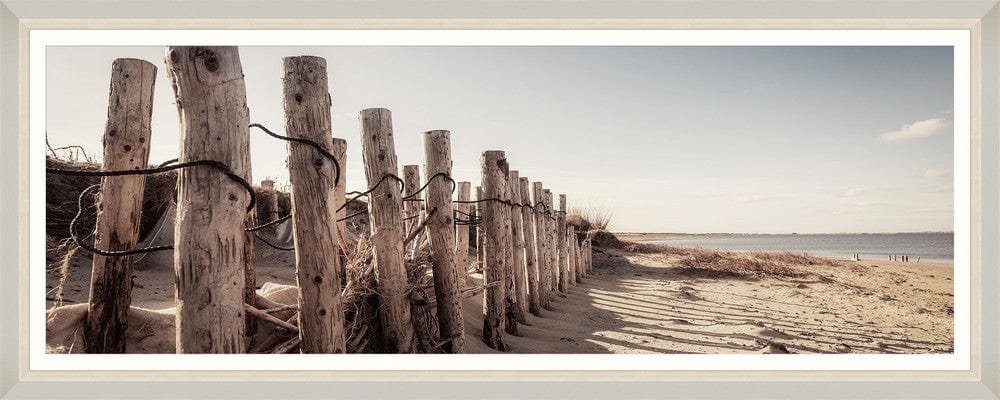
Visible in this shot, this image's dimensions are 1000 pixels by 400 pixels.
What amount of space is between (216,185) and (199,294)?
0.43 m

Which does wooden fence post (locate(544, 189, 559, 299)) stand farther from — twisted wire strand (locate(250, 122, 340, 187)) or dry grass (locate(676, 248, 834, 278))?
twisted wire strand (locate(250, 122, 340, 187))

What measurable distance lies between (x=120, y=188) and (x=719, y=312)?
7430 millimetres

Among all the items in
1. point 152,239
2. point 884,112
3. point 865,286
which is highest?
point 884,112

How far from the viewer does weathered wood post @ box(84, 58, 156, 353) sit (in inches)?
129

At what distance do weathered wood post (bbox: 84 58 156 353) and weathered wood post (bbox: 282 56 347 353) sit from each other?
123 cm

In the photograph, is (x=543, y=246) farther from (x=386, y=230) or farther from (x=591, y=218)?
(x=591, y=218)

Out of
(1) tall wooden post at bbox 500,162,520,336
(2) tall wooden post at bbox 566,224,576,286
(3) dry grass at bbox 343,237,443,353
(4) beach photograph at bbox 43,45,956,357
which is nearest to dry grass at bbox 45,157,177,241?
(4) beach photograph at bbox 43,45,956,357

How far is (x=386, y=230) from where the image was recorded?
11.9 ft

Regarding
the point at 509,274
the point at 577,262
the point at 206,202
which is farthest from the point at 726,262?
the point at 206,202

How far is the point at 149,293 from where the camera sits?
6387 mm
